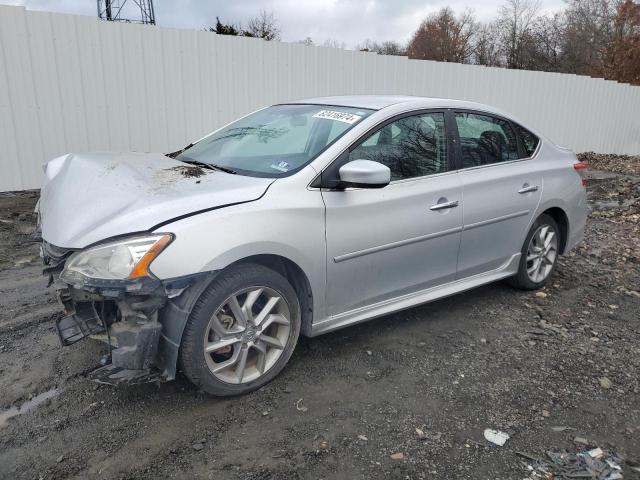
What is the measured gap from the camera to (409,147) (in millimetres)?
3797

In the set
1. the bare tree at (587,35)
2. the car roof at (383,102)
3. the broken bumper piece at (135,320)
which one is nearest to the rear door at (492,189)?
the car roof at (383,102)

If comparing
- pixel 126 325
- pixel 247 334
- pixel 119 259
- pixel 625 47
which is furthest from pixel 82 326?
pixel 625 47

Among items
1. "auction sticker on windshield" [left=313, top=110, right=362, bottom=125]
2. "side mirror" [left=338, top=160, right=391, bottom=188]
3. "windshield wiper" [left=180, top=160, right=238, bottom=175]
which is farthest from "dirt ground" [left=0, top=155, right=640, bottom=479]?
"auction sticker on windshield" [left=313, top=110, right=362, bottom=125]

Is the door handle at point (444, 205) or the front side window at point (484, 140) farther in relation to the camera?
the front side window at point (484, 140)

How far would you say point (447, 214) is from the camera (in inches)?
151

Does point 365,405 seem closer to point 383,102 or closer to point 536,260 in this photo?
point 383,102

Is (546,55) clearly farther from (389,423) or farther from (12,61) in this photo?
(389,423)

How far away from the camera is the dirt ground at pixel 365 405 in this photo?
2.56m

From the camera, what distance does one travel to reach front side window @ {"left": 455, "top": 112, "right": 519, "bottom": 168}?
413 cm

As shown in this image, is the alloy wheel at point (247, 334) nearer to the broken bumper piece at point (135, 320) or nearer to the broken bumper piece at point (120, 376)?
the broken bumper piece at point (135, 320)

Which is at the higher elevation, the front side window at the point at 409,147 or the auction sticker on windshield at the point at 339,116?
the auction sticker on windshield at the point at 339,116

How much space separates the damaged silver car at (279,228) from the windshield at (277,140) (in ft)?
0.05

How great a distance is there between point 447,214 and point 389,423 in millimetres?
1606

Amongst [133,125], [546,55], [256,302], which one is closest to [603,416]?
[256,302]
